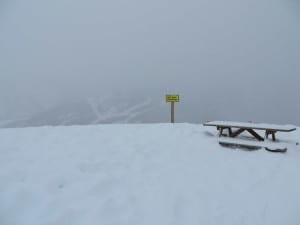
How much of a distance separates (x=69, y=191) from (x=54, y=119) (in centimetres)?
14977

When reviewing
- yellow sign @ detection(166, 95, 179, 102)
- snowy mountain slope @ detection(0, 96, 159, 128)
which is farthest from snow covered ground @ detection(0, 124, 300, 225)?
snowy mountain slope @ detection(0, 96, 159, 128)

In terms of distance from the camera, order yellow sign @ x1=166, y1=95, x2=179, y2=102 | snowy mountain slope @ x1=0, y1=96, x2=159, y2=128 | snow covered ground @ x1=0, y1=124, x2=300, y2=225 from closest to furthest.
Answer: snow covered ground @ x1=0, y1=124, x2=300, y2=225 < yellow sign @ x1=166, y1=95, x2=179, y2=102 < snowy mountain slope @ x1=0, y1=96, x2=159, y2=128

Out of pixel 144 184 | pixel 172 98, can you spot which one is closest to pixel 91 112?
pixel 172 98

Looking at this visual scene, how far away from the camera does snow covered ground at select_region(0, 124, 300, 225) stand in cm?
284

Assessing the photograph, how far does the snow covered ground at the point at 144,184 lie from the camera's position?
284 centimetres

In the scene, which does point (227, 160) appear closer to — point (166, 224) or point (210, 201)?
point (210, 201)

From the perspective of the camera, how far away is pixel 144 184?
3662 mm

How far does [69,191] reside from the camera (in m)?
3.34

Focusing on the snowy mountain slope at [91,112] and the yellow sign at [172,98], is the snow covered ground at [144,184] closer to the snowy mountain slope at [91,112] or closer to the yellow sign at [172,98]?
the yellow sign at [172,98]

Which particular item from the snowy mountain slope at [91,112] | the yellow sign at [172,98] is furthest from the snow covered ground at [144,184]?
the snowy mountain slope at [91,112]

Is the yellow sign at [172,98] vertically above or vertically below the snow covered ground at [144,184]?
above

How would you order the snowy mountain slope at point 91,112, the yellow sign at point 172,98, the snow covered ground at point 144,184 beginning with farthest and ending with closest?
the snowy mountain slope at point 91,112, the yellow sign at point 172,98, the snow covered ground at point 144,184

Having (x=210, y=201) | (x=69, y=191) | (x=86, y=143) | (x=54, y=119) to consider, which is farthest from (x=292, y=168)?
(x=54, y=119)

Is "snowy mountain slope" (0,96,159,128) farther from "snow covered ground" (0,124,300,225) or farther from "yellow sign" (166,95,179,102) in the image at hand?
"snow covered ground" (0,124,300,225)
